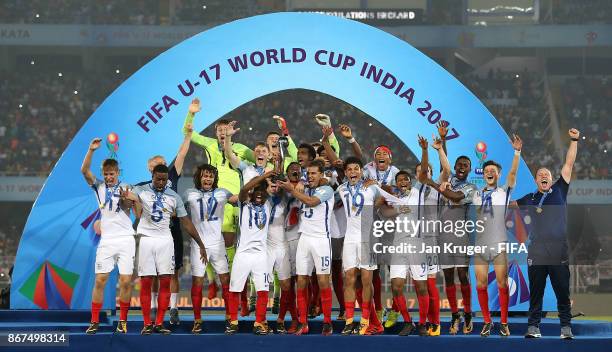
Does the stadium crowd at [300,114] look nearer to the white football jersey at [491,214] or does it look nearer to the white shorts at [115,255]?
the white football jersey at [491,214]

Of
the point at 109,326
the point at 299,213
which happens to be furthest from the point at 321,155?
the point at 109,326

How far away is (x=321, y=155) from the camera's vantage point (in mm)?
11188

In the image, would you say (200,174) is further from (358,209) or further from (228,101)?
(228,101)

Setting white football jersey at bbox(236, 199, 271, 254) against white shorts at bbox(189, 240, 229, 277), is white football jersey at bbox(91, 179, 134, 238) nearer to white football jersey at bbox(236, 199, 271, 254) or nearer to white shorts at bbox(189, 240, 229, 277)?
white shorts at bbox(189, 240, 229, 277)

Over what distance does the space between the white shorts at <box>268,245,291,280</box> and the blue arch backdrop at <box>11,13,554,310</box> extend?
223 centimetres

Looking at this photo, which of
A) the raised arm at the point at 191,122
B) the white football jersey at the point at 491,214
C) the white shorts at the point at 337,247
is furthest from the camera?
the raised arm at the point at 191,122

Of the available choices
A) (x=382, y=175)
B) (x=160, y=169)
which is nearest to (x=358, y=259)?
(x=382, y=175)

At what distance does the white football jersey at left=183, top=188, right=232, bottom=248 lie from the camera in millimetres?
10500

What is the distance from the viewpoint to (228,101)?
12.2 metres

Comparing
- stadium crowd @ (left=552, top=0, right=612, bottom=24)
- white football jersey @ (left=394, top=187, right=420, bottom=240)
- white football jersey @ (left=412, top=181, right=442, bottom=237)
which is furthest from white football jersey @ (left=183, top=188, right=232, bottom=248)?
stadium crowd @ (left=552, top=0, right=612, bottom=24)

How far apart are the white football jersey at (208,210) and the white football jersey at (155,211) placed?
0.30m

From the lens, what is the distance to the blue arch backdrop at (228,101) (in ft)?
38.6

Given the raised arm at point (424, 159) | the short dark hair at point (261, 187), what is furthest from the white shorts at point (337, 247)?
the raised arm at point (424, 159)

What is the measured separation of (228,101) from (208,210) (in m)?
2.13
